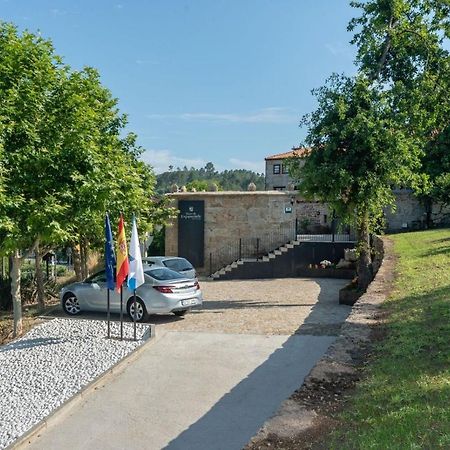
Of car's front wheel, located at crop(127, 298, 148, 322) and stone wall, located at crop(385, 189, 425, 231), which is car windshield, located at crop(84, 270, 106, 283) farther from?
stone wall, located at crop(385, 189, 425, 231)

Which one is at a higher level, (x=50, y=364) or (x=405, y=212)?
(x=405, y=212)

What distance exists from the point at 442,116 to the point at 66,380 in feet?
45.3

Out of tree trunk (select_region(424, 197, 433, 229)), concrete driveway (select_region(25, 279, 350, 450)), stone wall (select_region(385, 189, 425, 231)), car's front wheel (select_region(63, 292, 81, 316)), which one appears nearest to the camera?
concrete driveway (select_region(25, 279, 350, 450))

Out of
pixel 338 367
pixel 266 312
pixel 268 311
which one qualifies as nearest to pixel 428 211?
pixel 268 311

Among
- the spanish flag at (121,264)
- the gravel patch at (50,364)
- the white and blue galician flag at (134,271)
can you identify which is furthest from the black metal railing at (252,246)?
the spanish flag at (121,264)

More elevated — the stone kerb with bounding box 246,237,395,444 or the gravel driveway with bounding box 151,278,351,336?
the stone kerb with bounding box 246,237,395,444

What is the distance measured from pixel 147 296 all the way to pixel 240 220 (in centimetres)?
1278

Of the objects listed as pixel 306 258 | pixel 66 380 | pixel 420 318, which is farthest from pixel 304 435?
pixel 306 258

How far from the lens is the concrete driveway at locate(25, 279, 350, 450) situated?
20.0 feet

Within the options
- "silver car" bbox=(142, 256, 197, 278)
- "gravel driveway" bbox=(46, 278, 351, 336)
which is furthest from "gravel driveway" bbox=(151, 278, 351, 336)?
"silver car" bbox=(142, 256, 197, 278)

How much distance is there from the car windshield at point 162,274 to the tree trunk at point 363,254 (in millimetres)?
5263

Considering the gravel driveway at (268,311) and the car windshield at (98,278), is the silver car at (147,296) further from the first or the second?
the gravel driveway at (268,311)

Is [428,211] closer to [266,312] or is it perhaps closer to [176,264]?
[176,264]

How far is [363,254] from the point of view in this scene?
13.9m
